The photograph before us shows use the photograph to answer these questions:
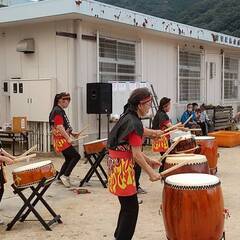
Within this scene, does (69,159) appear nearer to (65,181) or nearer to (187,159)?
(65,181)

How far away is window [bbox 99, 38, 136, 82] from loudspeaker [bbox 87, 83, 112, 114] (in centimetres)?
94

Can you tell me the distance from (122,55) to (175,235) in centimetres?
781

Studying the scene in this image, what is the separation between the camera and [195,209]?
3840 millimetres

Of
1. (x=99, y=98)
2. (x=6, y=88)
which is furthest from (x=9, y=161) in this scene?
(x=6, y=88)

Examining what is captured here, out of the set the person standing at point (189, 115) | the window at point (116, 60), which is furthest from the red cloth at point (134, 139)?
the person standing at point (189, 115)

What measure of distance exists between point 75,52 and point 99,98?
112 cm

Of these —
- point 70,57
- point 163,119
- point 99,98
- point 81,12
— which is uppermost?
point 81,12

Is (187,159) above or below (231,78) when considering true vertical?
below

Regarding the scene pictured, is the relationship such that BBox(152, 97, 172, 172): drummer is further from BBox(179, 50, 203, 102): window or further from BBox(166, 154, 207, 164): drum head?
BBox(179, 50, 203, 102): window

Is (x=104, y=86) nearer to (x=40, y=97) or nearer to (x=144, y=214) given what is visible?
(x=40, y=97)

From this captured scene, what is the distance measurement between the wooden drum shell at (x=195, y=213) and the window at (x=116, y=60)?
6.91 m

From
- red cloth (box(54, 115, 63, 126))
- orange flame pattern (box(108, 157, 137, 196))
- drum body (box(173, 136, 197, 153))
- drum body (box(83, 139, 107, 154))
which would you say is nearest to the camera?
orange flame pattern (box(108, 157, 137, 196))

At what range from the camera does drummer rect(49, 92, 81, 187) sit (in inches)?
262

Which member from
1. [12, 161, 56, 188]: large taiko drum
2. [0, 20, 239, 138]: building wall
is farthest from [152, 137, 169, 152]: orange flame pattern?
[0, 20, 239, 138]: building wall
